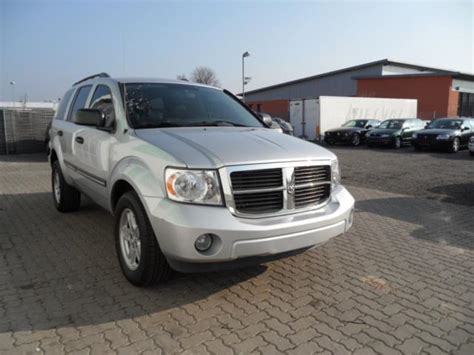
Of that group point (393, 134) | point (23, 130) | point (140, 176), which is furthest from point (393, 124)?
point (140, 176)

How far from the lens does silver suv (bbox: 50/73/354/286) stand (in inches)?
119

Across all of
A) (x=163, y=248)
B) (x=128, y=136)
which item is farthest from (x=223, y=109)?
(x=163, y=248)

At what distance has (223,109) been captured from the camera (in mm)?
4656

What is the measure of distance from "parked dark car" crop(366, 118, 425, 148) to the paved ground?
585 inches

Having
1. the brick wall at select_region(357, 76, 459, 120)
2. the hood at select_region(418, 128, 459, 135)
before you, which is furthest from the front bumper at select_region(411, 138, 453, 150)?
the brick wall at select_region(357, 76, 459, 120)

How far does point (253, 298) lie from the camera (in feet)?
11.6

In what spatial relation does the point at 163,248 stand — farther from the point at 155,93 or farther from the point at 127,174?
the point at 155,93

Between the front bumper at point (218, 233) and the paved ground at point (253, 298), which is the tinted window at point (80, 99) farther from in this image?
the front bumper at point (218, 233)

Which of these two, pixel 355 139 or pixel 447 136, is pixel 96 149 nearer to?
pixel 447 136

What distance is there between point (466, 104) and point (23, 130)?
146ft

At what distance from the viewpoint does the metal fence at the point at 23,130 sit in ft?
54.2

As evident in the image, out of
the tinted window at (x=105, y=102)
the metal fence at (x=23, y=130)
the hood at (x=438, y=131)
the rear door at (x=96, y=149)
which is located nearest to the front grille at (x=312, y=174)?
the rear door at (x=96, y=149)

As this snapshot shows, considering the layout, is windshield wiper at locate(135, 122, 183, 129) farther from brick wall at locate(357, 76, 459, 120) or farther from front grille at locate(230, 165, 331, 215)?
brick wall at locate(357, 76, 459, 120)

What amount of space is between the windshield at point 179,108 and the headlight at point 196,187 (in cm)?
108
